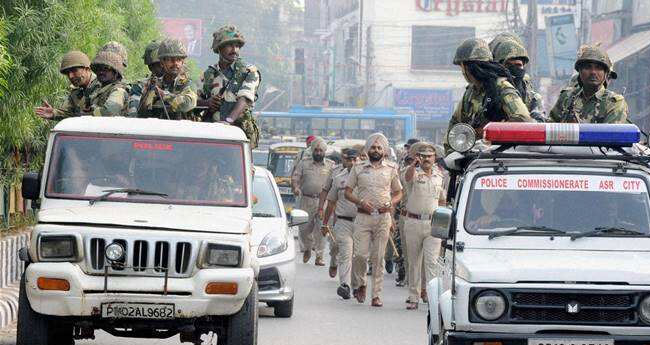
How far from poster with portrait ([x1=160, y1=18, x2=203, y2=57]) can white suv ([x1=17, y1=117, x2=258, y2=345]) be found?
8201 cm

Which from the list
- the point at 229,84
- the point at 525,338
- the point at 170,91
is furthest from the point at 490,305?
the point at 229,84

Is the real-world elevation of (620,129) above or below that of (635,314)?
above

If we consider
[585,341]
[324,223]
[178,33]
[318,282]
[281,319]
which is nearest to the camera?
[585,341]

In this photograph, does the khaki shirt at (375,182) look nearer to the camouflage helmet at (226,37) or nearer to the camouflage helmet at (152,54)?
the camouflage helmet at (152,54)

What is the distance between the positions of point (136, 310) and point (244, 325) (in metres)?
0.81

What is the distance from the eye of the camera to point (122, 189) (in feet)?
35.5

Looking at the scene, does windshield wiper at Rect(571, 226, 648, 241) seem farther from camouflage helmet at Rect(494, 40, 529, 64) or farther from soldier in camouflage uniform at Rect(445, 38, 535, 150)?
camouflage helmet at Rect(494, 40, 529, 64)

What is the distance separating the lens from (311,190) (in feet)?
80.1

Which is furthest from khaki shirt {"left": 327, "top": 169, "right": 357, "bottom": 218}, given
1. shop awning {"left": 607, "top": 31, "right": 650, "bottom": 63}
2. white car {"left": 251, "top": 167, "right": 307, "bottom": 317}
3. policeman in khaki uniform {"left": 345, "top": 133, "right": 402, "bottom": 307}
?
shop awning {"left": 607, "top": 31, "right": 650, "bottom": 63}

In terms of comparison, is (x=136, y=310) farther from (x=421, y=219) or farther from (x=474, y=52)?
(x=421, y=219)

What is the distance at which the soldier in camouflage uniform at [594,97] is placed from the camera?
12.1 metres

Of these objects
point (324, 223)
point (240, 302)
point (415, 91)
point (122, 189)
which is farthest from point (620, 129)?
point (415, 91)

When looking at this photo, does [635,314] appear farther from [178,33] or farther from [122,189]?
[178,33]

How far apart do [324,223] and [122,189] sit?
8.17 meters
